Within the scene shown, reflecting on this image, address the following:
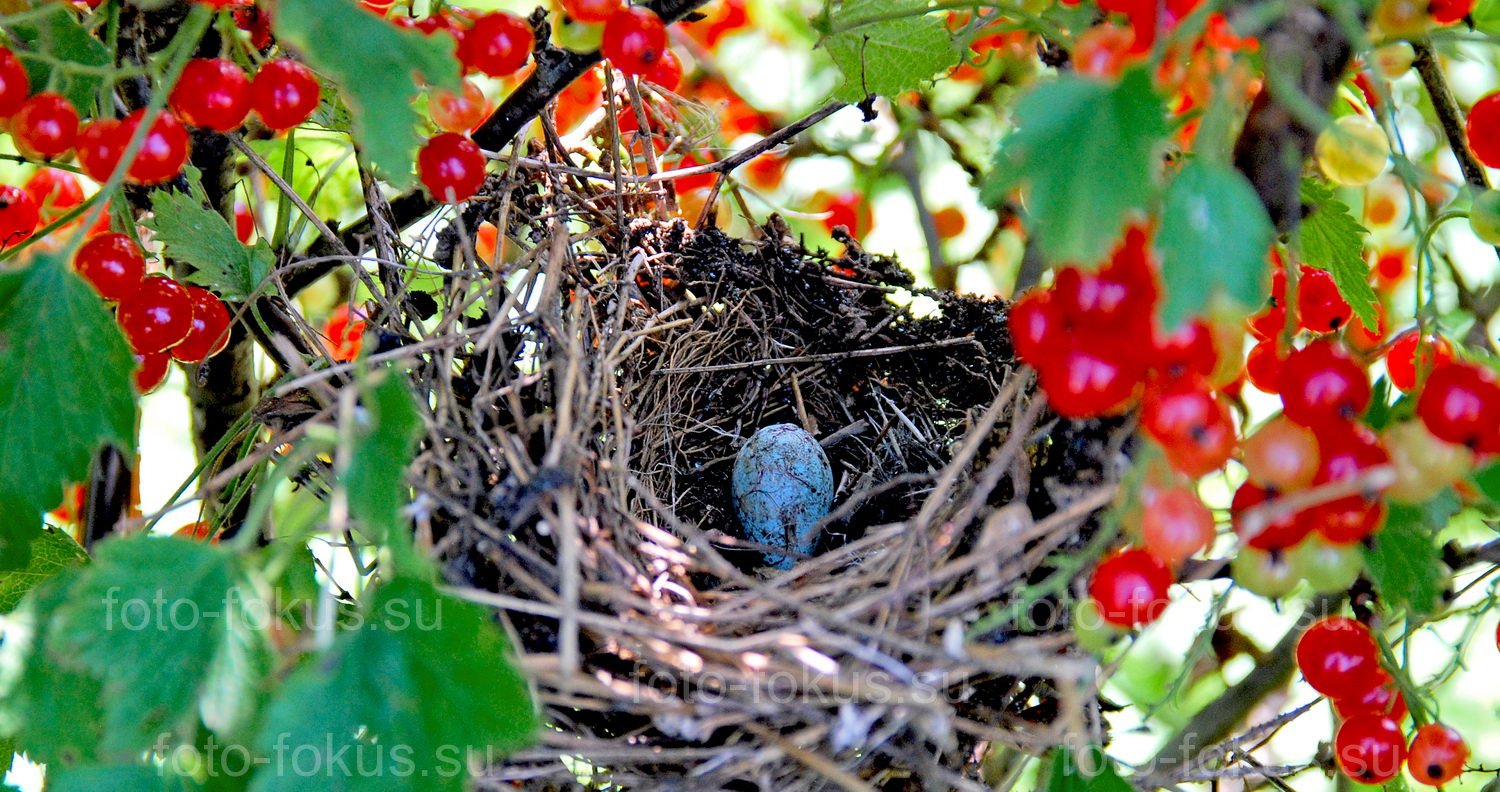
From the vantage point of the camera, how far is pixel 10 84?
97 centimetres

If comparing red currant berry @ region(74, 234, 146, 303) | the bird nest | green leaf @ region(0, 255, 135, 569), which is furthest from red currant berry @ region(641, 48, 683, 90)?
green leaf @ region(0, 255, 135, 569)

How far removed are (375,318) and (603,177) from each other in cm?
29

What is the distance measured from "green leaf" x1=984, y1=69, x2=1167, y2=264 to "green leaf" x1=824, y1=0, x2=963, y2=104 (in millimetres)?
600

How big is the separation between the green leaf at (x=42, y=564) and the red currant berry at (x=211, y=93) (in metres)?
0.45

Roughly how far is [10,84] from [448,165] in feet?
1.10

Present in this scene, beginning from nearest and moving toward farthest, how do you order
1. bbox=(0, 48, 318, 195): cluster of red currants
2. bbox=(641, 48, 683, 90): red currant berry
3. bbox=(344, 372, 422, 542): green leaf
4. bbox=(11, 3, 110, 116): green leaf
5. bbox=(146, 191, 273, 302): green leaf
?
bbox=(344, 372, 422, 542): green leaf
bbox=(0, 48, 318, 195): cluster of red currants
bbox=(11, 3, 110, 116): green leaf
bbox=(146, 191, 273, 302): green leaf
bbox=(641, 48, 683, 90): red currant berry

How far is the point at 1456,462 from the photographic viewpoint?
0.71 metres

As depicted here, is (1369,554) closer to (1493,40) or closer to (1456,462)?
(1456,462)

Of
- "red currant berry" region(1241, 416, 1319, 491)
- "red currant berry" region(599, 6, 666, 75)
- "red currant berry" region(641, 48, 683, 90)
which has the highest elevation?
"red currant berry" region(641, 48, 683, 90)

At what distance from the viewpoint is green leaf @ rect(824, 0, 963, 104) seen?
4.13 feet

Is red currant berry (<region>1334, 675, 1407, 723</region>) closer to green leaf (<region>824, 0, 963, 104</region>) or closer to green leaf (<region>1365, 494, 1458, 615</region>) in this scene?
green leaf (<region>1365, 494, 1458, 615</region>)

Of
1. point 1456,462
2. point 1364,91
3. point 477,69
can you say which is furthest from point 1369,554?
point 477,69

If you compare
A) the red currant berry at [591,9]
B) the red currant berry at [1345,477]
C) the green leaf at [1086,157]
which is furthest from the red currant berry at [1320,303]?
the red currant berry at [591,9]

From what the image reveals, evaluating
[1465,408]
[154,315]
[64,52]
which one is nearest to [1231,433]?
[1465,408]
